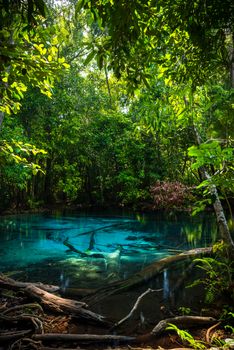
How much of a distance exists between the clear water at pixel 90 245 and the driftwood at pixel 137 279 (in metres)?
0.28

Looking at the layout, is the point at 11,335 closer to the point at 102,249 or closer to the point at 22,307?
the point at 22,307

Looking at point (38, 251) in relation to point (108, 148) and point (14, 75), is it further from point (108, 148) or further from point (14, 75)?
point (108, 148)

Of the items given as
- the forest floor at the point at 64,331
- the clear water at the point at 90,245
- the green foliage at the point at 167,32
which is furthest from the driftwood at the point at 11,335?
the green foliage at the point at 167,32

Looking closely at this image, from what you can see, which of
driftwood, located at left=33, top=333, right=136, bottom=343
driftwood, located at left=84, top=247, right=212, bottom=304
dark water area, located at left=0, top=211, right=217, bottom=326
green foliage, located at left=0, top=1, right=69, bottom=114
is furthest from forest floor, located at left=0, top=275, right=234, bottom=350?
green foliage, located at left=0, top=1, right=69, bottom=114

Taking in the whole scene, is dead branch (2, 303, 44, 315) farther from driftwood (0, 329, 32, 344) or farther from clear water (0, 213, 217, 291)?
clear water (0, 213, 217, 291)

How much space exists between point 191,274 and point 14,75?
196 inches

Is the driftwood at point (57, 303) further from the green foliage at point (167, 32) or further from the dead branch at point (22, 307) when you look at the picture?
the green foliage at point (167, 32)

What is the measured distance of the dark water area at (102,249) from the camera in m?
5.32

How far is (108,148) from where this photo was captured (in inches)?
795

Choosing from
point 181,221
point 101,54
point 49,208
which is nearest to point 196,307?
point 101,54

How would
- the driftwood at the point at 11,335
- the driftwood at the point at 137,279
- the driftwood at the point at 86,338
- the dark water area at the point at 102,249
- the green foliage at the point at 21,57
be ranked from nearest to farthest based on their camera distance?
the green foliage at the point at 21,57 → the driftwood at the point at 11,335 → the driftwood at the point at 86,338 → the driftwood at the point at 137,279 → the dark water area at the point at 102,249

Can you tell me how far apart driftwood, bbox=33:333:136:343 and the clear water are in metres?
2.02

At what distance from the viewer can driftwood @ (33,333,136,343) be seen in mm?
3113

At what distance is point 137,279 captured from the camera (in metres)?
5.42
